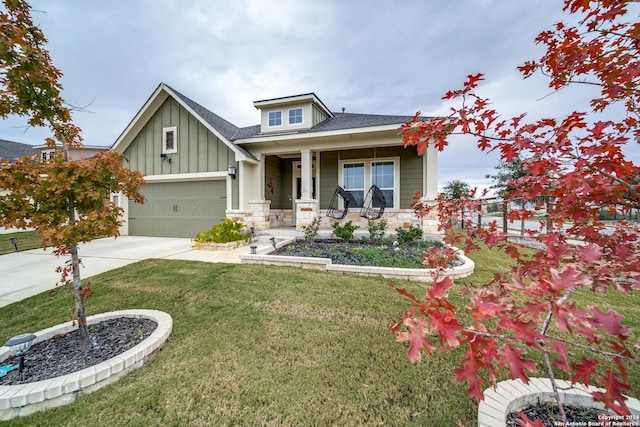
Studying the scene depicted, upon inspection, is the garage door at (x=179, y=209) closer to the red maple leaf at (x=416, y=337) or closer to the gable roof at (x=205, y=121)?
the gable roof at (x=205, y=121)

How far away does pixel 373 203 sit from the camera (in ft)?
30.2

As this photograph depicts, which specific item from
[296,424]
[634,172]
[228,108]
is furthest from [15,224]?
[228,108]

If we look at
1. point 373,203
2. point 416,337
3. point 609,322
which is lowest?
point 416,337

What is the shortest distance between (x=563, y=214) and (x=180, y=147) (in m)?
10.5

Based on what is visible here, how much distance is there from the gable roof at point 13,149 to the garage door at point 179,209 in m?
16.6

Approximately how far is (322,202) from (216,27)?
6.47 meters

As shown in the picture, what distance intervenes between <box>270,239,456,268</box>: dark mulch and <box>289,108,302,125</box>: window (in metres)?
5.10

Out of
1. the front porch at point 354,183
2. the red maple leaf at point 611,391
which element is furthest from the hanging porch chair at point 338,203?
the red maple leaf at point 611,391

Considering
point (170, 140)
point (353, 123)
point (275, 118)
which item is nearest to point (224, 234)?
point (170, 140)

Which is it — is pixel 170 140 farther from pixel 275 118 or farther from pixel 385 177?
pixel 385 177

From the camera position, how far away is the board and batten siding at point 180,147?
902cm

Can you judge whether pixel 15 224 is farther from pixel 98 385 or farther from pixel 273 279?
pixel 273 279

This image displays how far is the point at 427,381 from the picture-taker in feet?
6.99

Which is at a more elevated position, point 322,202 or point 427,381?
point 322,202
